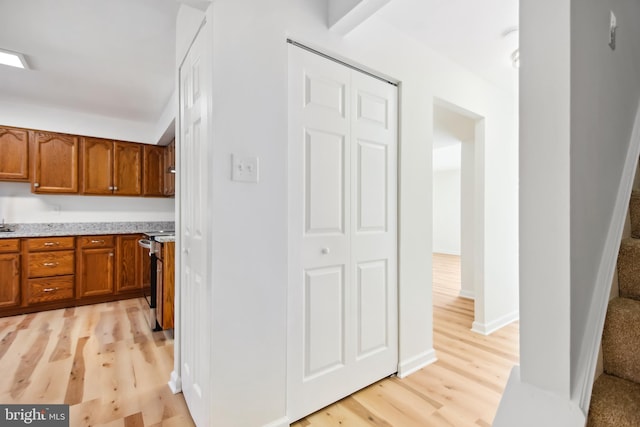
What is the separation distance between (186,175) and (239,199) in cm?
68

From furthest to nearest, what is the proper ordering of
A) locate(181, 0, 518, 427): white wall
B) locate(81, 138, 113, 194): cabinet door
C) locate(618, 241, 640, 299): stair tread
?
locate(81, 138, 113, 194): cabinet door
locate(181, 0, 518, 427): white wall
locate(618, 241, 640, 299): stair tread

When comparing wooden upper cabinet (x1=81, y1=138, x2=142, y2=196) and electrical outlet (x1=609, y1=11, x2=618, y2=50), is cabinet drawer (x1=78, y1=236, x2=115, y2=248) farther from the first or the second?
electrical outlet (x1=609, y1=11, x2=618, y2=50)

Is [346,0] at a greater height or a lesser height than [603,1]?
greater

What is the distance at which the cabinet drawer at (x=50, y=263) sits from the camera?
3.47 m

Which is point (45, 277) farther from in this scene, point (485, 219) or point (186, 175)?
point (485, 219)

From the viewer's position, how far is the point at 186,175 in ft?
6.19

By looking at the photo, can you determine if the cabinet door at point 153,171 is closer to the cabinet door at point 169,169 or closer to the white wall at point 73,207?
the cabinet door at point 169,169

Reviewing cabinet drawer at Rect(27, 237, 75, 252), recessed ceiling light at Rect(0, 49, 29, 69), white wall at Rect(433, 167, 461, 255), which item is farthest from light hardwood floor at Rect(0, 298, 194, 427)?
white wall at Rect(433, 167, 461, 255)

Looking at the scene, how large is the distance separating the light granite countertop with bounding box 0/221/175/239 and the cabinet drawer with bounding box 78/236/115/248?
0.19 ft

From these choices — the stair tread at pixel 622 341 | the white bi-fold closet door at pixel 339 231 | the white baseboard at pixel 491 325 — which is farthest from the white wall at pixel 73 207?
the stair tread at pixel 622 341

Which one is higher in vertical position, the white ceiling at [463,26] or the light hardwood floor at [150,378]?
the white ceiling at [463,26]

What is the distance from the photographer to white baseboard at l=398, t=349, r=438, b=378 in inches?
82.5

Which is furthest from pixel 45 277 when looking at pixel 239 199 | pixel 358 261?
pixel 358 261

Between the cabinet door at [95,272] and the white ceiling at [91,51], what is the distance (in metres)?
1.87
